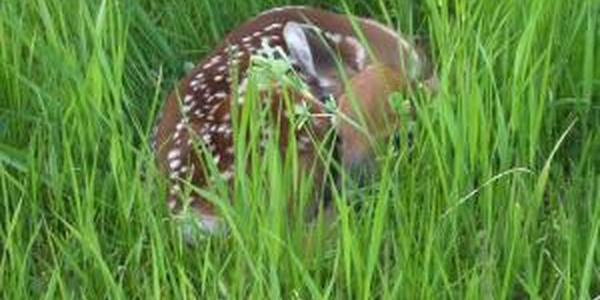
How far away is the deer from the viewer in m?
3.02

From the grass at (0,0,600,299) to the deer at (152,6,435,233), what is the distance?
0.10 meters

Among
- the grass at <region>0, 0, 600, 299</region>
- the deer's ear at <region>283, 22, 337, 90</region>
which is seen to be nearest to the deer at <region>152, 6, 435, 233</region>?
the deer's ear at <region>283, 22, 337, 90</region>

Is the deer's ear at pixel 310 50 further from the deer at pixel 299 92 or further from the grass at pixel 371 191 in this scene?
the grass at pixel 371 191

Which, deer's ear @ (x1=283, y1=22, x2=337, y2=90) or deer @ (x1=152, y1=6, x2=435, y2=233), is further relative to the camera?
deer's ear @ (x1=283, y1=22, x2=337, y2=90)

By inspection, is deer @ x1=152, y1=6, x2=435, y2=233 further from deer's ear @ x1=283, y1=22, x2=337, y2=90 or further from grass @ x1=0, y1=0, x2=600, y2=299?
grass @ x1=0, y1=0, x2=600, y2=299

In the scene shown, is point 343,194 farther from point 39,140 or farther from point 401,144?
point 39,140

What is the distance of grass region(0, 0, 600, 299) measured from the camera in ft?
8.50

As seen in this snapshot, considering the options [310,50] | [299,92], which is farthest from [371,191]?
[310,50]

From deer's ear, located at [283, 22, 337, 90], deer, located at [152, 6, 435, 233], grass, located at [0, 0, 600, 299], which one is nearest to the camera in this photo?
grass, located at [0, 0, 600, 299]

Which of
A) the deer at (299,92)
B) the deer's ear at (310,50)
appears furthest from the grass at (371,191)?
the deer's ear at (310,50)

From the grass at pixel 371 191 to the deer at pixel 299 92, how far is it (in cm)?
10

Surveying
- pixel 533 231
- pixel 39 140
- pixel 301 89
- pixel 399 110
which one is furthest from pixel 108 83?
pixel 533 231

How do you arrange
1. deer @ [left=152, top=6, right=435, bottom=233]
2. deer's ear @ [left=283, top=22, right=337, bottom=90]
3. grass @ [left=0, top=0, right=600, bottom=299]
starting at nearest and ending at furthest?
grass @ [left=0, top=0, right=600, bottom=299], deer @ [left=152, top=6, right=435, bottom=233], deer's ear @ [left=283, top=22, right=337, bottom=90]

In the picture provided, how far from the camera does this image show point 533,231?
2758 millimetres
